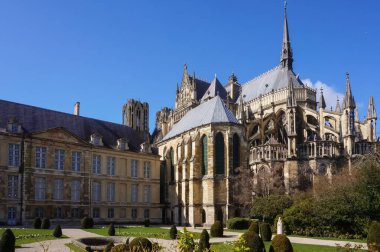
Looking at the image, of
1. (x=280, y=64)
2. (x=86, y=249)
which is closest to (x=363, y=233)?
(x=86, y=249)

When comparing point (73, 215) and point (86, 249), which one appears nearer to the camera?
point (86, 249)

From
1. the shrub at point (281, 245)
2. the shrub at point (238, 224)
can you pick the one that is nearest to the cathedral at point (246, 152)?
the shrub at point (238, 224)

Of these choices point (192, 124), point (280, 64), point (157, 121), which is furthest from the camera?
point (157, 121)

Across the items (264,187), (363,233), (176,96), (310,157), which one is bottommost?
(363,233)

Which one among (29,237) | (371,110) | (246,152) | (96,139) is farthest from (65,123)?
Answer: (371,110)

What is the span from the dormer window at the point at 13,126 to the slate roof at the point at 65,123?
0.81 meters

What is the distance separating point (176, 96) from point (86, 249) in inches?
2185

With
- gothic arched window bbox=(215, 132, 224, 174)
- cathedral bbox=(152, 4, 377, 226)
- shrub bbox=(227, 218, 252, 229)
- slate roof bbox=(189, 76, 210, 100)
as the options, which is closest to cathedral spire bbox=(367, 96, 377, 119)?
cathedral bbox=(152, 4, 377, 226)

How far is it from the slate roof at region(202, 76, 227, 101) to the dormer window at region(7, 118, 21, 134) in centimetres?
3362

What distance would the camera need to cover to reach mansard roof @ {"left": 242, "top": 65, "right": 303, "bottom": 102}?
65.2 m

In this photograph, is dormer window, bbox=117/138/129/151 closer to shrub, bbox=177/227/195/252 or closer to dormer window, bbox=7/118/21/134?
dormer window, bbox=7/118/21/134

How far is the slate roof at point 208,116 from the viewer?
50594mm

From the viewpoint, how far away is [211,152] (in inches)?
1922

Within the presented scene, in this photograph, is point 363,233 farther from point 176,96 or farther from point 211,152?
point 176,96
